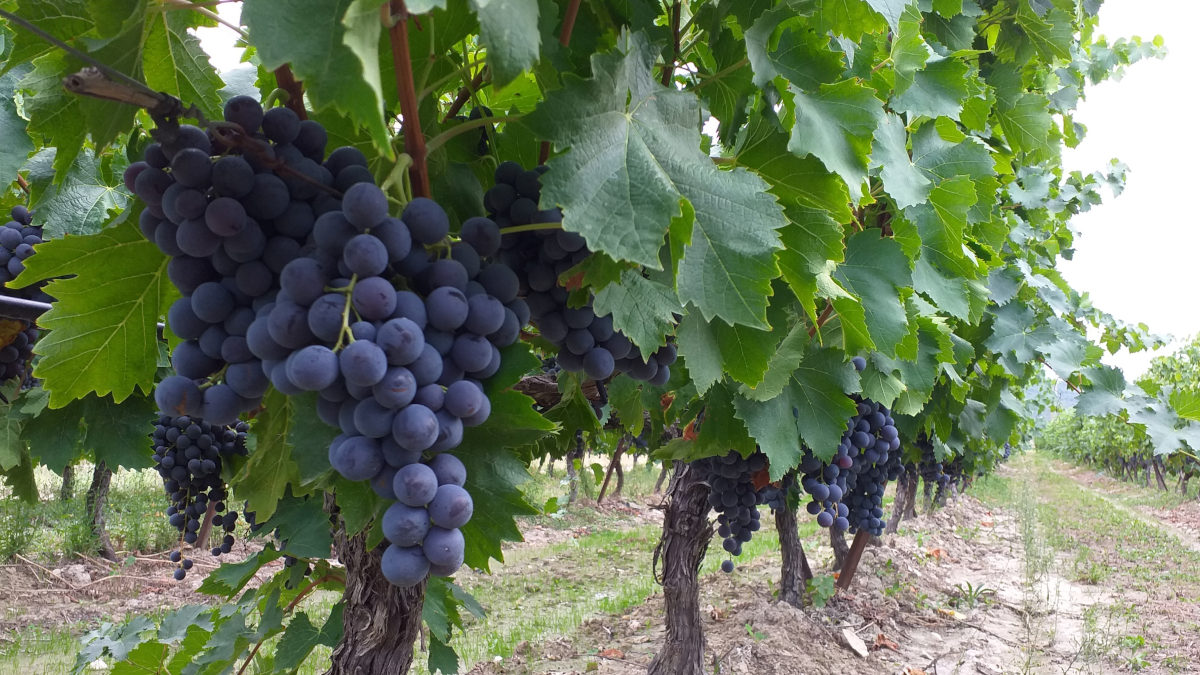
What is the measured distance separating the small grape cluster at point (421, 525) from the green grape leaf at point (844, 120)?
826 millimetres

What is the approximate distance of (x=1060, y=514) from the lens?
18.5 meters

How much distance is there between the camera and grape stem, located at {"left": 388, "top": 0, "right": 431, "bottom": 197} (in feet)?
2.81

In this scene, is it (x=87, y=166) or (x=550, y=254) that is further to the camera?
(x=87, y=166)

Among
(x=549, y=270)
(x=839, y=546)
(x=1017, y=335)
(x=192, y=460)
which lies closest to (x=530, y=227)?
(x=549, y=270)

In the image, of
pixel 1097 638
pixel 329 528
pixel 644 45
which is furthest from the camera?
pixel 1097 638

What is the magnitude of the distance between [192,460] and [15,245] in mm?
1434

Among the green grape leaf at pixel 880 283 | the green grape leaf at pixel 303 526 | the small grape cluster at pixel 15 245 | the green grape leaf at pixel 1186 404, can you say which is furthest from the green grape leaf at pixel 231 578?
the green grape leaf at pixel 1186 404

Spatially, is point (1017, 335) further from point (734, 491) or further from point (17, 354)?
point (17, 354)

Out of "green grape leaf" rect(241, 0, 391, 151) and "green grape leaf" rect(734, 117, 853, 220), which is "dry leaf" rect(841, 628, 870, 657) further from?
"green grape leaf" rect(241, 0, 391, 151)

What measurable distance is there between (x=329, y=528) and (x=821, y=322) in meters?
1.72

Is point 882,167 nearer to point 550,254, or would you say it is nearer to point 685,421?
point 550,254

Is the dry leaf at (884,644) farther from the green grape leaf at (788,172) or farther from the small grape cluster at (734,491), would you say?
the green grape leaf at (788,172)

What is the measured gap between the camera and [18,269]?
1.97 metres

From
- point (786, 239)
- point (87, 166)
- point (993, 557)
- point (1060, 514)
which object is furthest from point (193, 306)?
point (1060, 514)
